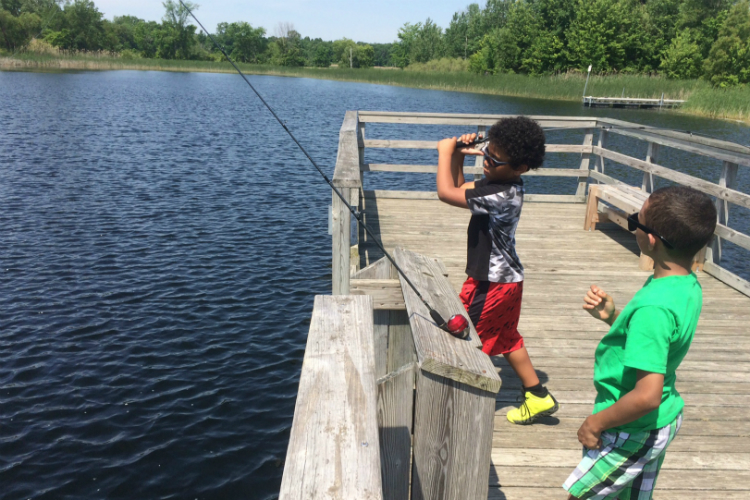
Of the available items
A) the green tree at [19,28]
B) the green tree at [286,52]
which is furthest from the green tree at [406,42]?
the green tree at [19,28]

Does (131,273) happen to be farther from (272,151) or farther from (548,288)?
(272,151)

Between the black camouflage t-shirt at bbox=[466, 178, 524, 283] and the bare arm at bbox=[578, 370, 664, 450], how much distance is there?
1.26 metres

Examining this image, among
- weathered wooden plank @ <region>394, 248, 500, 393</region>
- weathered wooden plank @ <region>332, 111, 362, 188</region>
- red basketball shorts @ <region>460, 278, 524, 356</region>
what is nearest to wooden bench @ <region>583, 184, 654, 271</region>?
weathered wooden plank @ <region>332, 111, 362, 188</region>

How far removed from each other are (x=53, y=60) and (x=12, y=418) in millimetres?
62253

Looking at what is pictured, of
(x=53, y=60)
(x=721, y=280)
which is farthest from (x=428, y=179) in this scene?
(x=53, y=60)

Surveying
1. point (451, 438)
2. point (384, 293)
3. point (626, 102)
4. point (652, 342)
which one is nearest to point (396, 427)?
point (451, 438)

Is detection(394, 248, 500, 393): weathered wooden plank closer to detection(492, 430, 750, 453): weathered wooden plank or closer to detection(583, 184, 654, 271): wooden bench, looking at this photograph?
detection(492, 430, 750, 453): weathered wooden plank

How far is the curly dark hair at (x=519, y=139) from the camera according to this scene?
2.93 metres

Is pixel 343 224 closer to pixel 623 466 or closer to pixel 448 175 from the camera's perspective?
pixel 448 175

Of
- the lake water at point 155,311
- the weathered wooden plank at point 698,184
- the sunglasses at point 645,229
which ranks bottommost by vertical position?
the lake water at point 155,311

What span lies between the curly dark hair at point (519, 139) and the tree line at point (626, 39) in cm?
5094

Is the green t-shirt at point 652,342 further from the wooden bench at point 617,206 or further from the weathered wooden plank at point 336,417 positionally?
the wooden bench at point 617,206

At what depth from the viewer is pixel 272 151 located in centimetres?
2136

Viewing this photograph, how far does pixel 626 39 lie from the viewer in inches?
2282
